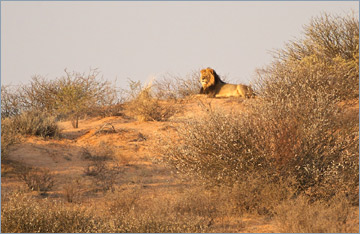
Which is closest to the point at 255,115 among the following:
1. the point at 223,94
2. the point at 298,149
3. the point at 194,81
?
the point at 298,149

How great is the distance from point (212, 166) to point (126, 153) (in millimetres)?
4505

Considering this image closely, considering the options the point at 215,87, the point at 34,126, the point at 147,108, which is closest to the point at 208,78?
the point at 215,87

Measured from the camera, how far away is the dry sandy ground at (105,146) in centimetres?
1038

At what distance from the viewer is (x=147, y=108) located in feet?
51.5

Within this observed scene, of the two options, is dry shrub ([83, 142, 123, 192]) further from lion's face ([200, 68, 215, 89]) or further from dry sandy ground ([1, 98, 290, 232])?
lion's face ([200, 68, 215, 89])

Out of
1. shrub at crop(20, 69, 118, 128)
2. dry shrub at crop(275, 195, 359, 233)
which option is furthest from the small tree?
dry shrub at crop(275, 195, 359, 233)

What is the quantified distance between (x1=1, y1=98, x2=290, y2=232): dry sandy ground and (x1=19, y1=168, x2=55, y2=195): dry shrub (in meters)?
0.14

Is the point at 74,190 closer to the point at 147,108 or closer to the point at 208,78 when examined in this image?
the point at 147,108

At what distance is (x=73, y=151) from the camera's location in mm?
12531

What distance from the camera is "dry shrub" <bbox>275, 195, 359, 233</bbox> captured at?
6.29 metres

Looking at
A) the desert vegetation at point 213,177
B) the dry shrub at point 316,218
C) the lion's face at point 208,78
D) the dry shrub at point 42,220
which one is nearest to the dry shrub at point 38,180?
the desert vegetation at point 213,177

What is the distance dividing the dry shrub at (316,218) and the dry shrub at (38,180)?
4.82m

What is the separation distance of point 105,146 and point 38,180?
304 cm

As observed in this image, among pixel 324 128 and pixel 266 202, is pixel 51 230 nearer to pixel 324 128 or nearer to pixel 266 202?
pixel 266 202
